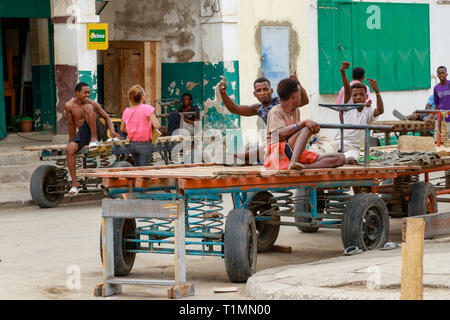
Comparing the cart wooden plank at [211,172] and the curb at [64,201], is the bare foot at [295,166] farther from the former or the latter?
the curb at [64,201]

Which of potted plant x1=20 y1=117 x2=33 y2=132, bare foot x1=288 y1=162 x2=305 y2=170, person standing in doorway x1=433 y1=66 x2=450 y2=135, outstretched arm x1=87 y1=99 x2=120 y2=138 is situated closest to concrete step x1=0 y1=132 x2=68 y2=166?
potted plant x1=20 y1=117 x2=33 y2=132

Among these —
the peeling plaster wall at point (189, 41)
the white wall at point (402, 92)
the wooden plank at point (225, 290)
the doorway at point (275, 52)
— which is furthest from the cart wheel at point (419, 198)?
the white wall at point (402, 92)

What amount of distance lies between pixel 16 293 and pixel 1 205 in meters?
7.10

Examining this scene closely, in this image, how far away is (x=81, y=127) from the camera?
48.3 feet

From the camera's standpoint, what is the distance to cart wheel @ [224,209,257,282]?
27.8 ft

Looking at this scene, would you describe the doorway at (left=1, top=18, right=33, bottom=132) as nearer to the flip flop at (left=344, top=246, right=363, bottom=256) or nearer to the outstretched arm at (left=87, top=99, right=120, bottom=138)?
the outstretched arm at (left=87, top=99, right=120, bottom=138)

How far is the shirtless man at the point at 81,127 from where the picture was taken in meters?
14.5

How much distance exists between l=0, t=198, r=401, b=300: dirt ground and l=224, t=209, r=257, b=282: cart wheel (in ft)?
0.46

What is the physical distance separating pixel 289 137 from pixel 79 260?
2526 millimetres

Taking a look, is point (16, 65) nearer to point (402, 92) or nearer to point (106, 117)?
point (106, 117)

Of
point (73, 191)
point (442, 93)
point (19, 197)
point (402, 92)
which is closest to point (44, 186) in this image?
point (73, 191)

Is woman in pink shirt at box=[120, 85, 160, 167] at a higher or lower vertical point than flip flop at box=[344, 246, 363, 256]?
higher

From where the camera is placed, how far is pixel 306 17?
21.9 metres

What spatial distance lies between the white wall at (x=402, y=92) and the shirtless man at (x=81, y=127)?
7.99m
